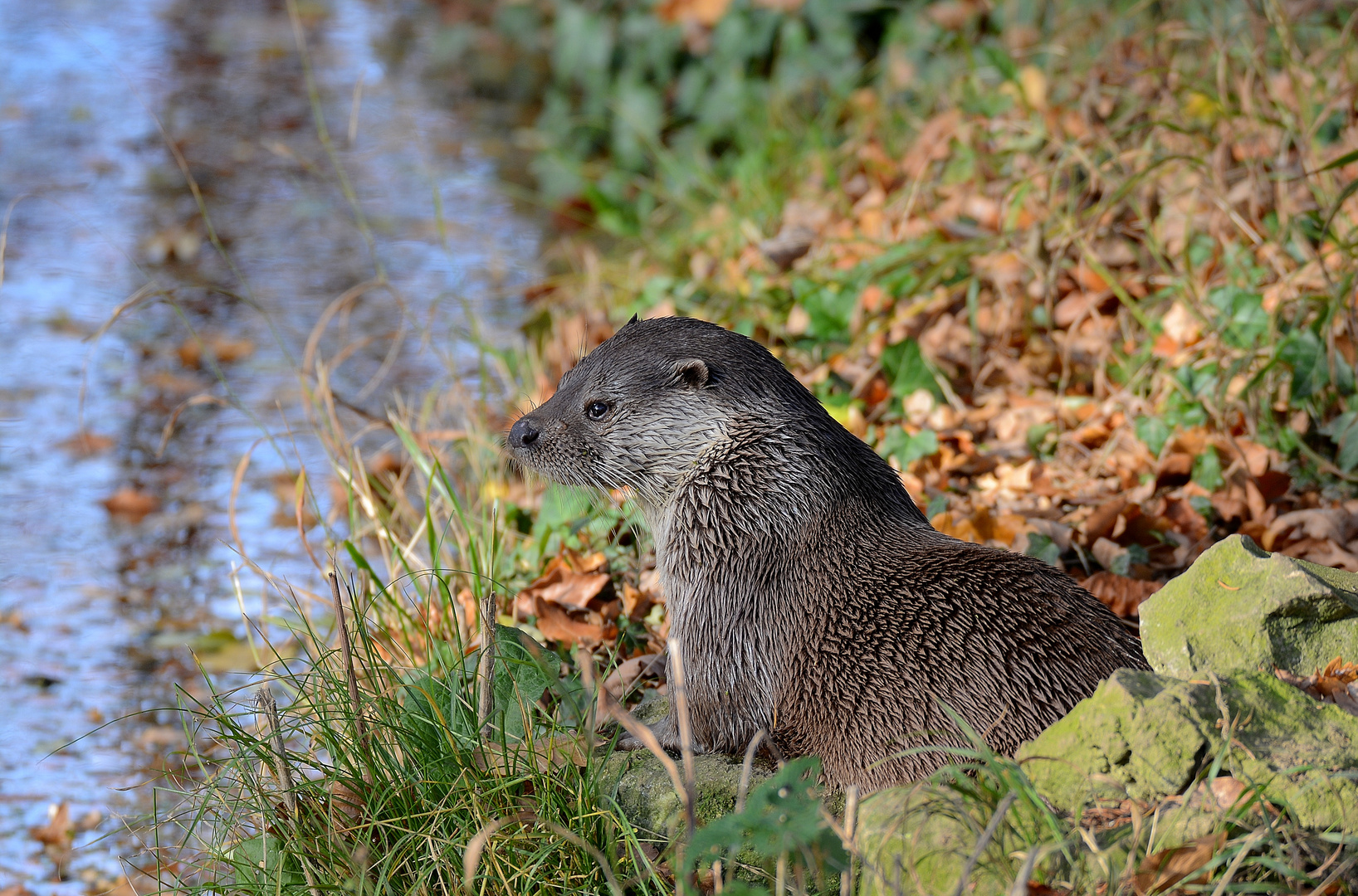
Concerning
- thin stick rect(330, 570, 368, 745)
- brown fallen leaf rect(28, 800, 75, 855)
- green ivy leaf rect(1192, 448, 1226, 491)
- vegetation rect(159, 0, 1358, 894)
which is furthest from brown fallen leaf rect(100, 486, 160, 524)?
green ivy leaf rect(1192, 448, 1226, 491)

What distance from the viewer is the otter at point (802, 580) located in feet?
8.09

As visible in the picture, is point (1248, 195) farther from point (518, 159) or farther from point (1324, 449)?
point (518, 159)

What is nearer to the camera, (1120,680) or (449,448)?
(1120,680)

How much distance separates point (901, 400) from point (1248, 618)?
238cm

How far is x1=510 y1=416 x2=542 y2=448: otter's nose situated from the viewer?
3117 millimetres

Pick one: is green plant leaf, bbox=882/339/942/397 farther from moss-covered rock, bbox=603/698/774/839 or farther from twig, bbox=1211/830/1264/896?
twig, bbox=1211/830/1264/896

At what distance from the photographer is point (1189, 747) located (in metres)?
2.16

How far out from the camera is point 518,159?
9344 millimetres

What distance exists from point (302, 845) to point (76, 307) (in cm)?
554

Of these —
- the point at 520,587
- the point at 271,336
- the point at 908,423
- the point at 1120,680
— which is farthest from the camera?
the point at 271,336

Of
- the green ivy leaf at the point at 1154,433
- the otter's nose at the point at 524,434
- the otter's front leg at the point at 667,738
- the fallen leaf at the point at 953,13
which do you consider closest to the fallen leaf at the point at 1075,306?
the green ivy leaf at the point at 1154,433

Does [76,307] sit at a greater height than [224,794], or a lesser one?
lesser

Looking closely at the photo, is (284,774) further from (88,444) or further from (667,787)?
(88,444)

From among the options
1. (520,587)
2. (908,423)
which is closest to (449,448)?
(520,587)
